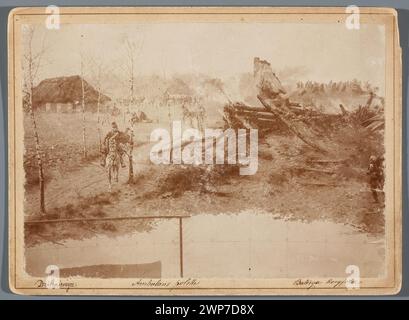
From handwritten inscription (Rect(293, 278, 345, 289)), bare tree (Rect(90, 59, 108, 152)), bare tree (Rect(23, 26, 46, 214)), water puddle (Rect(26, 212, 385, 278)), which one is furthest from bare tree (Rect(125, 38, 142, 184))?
handwritten inscription (Rect(293, 278, 345, 289))

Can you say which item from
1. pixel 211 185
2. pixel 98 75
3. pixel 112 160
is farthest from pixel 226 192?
pixel 98 75

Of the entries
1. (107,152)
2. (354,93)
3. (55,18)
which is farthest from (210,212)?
(55,18)

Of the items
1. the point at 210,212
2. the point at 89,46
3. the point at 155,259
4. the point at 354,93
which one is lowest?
the point at 155,259

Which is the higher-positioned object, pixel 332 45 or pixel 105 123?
pixel 332 45

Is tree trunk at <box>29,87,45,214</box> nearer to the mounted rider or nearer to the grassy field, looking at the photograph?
the grassy field

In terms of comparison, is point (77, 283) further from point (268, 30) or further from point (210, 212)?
point (268, 30)

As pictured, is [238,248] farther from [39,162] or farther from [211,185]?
[39,162]

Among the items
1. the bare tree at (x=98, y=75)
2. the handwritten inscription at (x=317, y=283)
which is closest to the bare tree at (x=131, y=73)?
the bare tree at (x=98, y=75)

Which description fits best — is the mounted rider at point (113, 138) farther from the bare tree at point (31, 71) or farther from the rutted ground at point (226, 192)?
the bare tree at point (31, 71)
